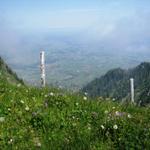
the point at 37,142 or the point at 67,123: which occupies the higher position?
the point at 67,123

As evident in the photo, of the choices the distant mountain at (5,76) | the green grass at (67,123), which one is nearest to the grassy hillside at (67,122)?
the green grass at (67,123)

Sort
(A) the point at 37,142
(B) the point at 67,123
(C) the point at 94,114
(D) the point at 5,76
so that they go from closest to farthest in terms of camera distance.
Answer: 1. (A) the point at 37,142
2. (B) the point at 67,123
3. (C) the point at 94,114
4. (D) the point at 5,76

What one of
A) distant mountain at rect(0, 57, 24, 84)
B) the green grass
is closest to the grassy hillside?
the green grass

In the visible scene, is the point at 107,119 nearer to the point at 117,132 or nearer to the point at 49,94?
the point at 117,132

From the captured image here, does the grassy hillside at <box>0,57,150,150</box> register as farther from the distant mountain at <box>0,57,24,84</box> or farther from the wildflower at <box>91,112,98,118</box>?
the distant mountain at <box>0,57,24,84</box>

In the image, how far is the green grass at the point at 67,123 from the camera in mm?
11117

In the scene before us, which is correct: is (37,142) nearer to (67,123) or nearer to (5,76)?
(67,123)

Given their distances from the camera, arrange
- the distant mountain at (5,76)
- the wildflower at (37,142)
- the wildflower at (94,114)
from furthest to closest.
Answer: the distant mountain at (5,76) < the wildflower at (94,114) < the wildflower at (37,142)

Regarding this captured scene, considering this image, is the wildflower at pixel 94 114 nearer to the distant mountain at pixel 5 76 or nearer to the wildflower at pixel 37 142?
the wildflower at pixel 37 142

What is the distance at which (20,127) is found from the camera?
12.0 meters

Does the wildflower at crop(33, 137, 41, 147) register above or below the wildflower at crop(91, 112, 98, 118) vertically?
below

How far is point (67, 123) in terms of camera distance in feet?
40.9

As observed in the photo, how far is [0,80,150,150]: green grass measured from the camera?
11117 millimetres

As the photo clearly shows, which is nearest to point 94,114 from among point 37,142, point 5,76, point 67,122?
point 67,122
